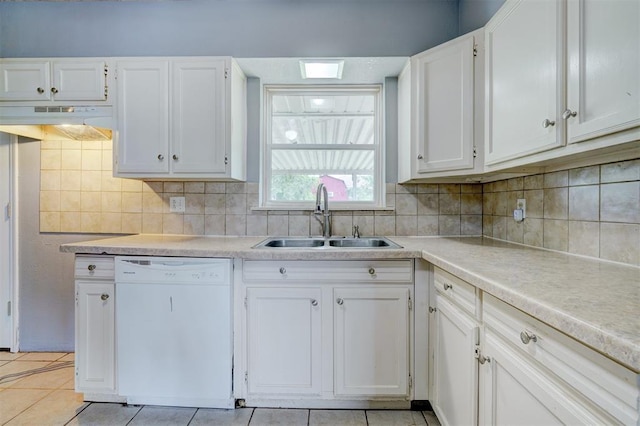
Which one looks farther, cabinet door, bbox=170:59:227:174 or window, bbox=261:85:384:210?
window, bbox=261:85:384:210

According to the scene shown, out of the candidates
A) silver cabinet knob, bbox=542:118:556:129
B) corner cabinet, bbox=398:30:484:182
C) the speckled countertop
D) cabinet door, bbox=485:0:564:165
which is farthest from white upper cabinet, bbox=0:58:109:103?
silver cabinet knob, bbox=542:118:556:129

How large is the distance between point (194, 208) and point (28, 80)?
1327 millimetres

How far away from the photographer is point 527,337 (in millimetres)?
850

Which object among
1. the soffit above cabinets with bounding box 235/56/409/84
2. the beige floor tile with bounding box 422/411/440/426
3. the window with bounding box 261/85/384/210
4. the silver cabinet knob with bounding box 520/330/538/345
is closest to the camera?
the silver cabinet knob with bounding box 520/330/538/345

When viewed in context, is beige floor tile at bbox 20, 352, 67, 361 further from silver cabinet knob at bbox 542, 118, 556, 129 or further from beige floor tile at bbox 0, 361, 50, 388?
silver cabinet knob at bbox 542, 118, 556, 129

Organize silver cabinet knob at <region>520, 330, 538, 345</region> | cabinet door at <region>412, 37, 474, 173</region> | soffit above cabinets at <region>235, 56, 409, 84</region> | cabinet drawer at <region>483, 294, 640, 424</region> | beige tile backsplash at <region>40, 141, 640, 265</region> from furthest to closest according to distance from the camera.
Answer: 1. beige tile backsplash at <region>40, 141, 640, 265</region>
2. soffit above cabinets at <region>235, 56, 409, 84</region>
3. cabinet door at <region>412, 37, 474, 173</region>
4. silver cabinet knob at <region>520, 330, 538, 345</region>
5. cabinet drawer at <region>483, 294, 640, 424</region>

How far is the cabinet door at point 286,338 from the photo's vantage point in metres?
1.66

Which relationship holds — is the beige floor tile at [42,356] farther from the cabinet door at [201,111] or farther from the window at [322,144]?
the window at [322,144]

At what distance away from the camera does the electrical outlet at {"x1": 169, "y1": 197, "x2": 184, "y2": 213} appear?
2309mm

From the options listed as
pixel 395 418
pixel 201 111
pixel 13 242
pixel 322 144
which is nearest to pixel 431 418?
pixel 395 418

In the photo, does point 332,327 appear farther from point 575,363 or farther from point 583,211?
point 583,211

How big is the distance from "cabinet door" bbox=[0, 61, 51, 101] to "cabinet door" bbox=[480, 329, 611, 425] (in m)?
2.89

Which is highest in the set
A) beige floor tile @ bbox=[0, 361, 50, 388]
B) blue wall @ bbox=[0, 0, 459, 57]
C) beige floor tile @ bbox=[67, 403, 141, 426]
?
blue wall @ bbox=[0, 0, 459, 57]

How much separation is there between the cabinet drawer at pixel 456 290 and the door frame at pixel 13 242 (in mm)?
3121
